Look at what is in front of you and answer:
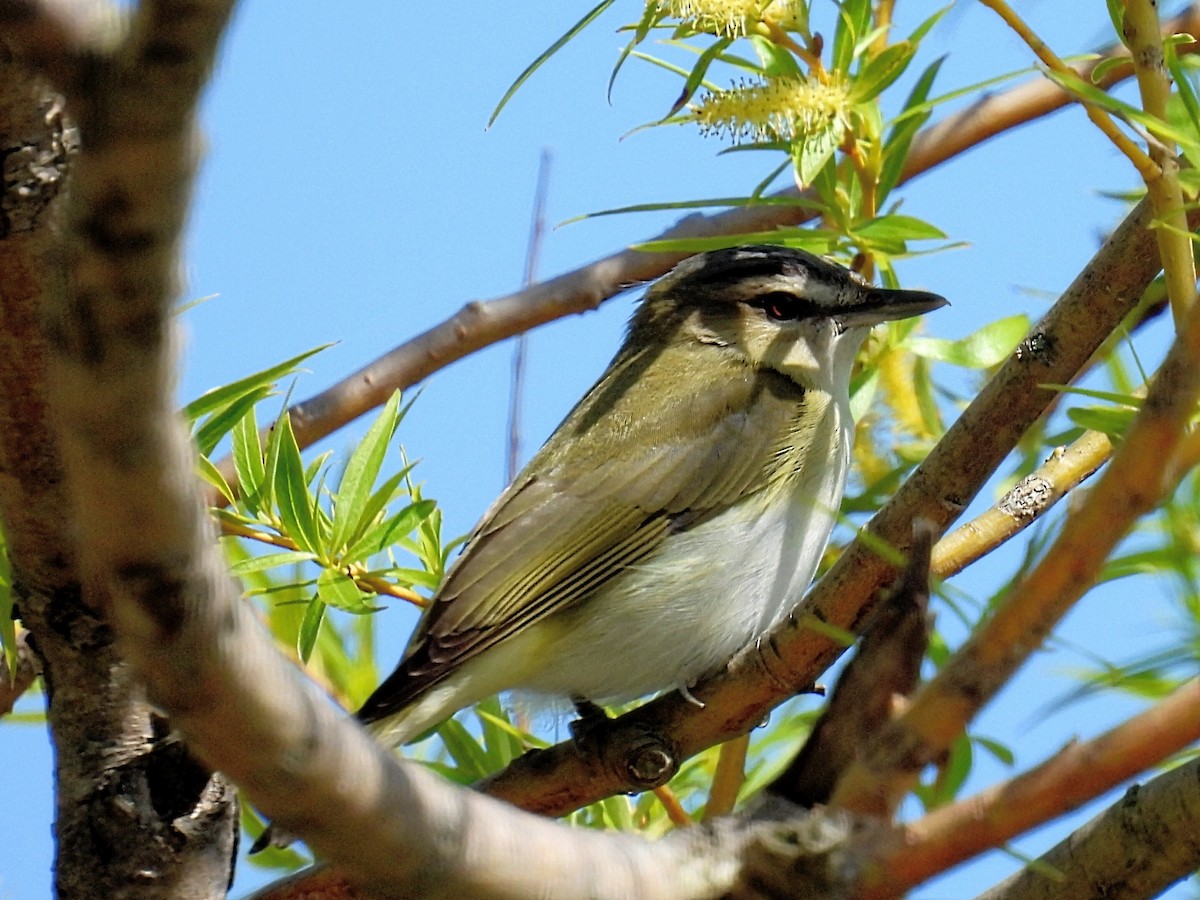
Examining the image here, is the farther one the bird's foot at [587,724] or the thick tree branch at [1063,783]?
the bird's foot at [587,724]

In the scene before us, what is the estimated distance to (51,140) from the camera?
2264 millimetres

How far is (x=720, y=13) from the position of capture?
9.00 feet

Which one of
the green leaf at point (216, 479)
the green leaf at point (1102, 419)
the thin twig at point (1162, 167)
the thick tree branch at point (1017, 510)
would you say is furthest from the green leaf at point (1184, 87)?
the green leaf at point (216, 479)

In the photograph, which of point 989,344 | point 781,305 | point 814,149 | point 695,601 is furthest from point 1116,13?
point 781,305

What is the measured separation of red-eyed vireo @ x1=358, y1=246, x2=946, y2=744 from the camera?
359 cm

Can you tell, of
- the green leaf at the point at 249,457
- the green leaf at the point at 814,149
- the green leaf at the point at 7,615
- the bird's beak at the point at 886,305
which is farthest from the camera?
the bird's beak at the point at 886,305

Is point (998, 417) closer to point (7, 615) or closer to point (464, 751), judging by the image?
point (464, 751)

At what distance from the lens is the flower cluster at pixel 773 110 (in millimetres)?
2947

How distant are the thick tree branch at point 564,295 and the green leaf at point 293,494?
50cm

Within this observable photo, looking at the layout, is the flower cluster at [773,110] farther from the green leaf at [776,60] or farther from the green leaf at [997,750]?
the green leaf at [997,750]

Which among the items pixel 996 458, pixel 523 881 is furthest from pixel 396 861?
pixel 996 458

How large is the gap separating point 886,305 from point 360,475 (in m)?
1.59

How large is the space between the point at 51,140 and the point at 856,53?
1.72 metres

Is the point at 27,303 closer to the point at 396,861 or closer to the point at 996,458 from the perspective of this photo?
the point at 396,861
